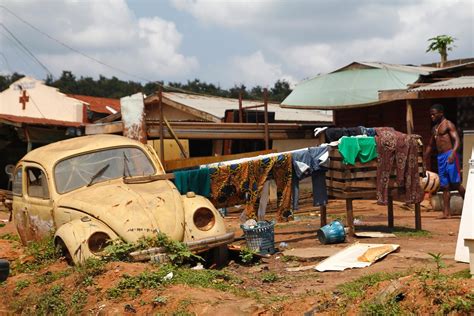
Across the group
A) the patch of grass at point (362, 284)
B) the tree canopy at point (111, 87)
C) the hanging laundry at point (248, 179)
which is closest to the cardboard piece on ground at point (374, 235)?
the hanging laundry at point (248, 179)

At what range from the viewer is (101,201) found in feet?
26.5

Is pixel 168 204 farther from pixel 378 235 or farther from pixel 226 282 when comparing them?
pixel 378 235

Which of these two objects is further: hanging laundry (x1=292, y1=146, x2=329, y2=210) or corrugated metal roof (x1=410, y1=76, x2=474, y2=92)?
corrugated metal roof (x1=410, y1=76, x2=474, y2=92)

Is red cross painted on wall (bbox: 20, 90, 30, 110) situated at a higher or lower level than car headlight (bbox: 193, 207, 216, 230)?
higher

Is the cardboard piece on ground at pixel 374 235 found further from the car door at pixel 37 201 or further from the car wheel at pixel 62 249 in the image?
the car door at pixel 37 201

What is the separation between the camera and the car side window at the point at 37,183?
8.91 meters

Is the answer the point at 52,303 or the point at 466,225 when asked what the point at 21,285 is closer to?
the point at 52,303

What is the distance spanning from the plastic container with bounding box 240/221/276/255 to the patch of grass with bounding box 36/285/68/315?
3.10 m

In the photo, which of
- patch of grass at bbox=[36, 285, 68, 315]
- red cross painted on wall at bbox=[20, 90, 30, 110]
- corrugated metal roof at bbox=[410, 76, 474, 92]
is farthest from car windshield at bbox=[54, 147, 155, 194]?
red cross painted on wall at bbox=[20, 90, 30, 110]

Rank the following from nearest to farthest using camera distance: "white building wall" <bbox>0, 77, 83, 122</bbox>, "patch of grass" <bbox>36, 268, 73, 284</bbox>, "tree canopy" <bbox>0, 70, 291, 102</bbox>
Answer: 1. "patch of grass" <bbox>36, 268, 73, 284</bbox>
2. "white building wall" <bbox>0, 77, 83, 122</bbox>
3. "tree canopy" <bbox>0, 70, 291, 102</bbox>

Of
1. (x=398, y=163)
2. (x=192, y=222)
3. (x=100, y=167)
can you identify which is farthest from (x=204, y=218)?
(x=398, y=163)

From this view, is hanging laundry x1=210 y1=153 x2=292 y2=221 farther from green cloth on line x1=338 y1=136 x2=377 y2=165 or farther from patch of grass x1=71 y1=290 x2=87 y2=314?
patch of grass x1=71 y1=290 x2=87 y2=314

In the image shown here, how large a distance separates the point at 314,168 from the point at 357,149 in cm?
76

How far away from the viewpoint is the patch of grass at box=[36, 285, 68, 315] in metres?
6.60
